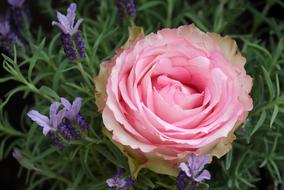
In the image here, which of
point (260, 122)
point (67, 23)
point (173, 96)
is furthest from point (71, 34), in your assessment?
point (260, 122)

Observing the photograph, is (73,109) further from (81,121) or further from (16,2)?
(16,2)

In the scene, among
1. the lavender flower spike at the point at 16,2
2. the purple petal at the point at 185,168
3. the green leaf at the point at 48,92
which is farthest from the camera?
the lavender flower spike at the point at 16,2

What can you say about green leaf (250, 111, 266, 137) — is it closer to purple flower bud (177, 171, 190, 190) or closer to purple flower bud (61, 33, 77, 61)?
purple flower bud (177, 171, 190, 190)

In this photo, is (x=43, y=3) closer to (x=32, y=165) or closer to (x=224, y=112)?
(x=32, y=165)

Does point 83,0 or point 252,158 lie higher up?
point 83,0

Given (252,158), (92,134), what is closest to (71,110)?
(92,134)

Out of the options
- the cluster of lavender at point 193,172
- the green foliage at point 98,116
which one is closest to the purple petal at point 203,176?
the cluster of lavender at point 193,172

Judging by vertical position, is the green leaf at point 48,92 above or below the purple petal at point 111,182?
above

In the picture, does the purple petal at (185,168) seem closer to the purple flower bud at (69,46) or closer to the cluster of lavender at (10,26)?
the purple flower bud at (69,46)

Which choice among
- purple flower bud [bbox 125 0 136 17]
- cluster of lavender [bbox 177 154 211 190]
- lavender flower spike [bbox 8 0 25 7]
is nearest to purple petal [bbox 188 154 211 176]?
cluster of lavender [bbox 177 154 211 190]

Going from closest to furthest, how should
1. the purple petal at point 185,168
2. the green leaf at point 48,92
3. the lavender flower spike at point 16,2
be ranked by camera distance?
the purple petal at point 185,168 → the green leaf at point 48,92 → the lavender flower spike at point 16,2
